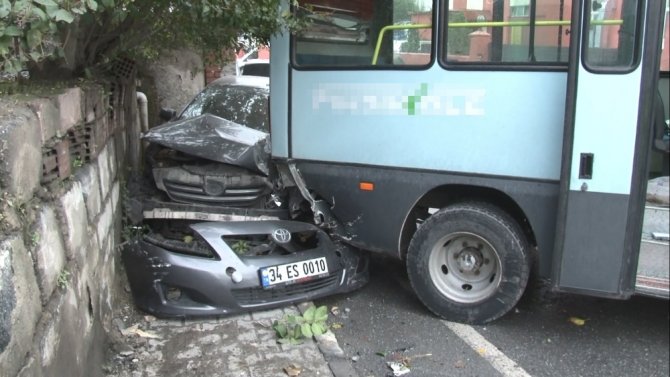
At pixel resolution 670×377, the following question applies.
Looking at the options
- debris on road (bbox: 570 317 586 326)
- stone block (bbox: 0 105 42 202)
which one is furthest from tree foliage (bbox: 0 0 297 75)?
debris on road (bbox: 570 317 586 326)

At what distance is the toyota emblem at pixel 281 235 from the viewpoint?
14.3 feet

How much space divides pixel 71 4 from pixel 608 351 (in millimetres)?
3596

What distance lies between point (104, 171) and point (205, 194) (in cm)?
95

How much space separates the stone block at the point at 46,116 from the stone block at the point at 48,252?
319 mm

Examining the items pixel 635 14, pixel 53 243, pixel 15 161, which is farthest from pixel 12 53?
pixel 635 14

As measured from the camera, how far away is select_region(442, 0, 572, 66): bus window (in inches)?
142

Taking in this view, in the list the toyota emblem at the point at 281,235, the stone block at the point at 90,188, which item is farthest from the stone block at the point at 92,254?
the toyota emblem at the point at 281,235

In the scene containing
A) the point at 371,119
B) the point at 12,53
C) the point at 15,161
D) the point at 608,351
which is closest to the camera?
the point at 15,161

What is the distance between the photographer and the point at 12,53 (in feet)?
7.64

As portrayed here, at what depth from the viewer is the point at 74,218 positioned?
271 cm

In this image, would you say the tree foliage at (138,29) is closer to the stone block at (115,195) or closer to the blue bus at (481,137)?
the blue bus at (481,137)

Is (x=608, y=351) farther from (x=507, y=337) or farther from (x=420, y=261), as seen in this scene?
(x=420, y=261)

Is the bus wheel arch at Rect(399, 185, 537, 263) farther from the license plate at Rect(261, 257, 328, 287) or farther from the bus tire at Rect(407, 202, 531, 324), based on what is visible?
the license plate at Rect(261, 257, 328, 287)

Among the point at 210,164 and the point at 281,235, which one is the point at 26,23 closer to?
the point at 281,235
